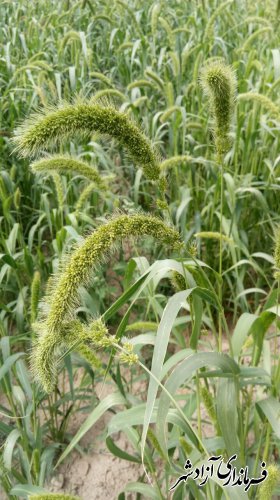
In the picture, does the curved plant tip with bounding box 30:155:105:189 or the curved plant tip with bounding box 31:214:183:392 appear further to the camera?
the curved plant tip with bounding box 30:155:105:189

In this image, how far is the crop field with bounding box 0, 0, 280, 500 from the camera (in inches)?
43.4

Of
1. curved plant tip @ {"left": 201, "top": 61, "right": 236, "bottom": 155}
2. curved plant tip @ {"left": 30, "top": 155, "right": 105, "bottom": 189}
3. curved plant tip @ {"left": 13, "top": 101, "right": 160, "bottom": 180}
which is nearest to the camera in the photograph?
curved plant tip @ {"left": 13, "top": 101, "right": 160, "bottom": 180}

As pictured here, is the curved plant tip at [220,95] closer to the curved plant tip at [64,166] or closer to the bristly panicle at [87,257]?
the bristly panicle at [87,257]

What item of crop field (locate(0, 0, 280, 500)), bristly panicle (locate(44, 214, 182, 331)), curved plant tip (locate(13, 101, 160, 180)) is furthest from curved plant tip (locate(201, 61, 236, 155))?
bristly panicle (locate(44, 214, 182, 331))

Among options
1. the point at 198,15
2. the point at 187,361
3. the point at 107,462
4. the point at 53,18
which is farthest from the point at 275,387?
the point at 53,18

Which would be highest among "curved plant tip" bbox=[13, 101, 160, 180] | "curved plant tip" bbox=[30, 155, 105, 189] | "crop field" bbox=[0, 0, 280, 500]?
"curved plant tip" bbox=[13, 101, 160, 180]

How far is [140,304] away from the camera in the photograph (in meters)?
2.88

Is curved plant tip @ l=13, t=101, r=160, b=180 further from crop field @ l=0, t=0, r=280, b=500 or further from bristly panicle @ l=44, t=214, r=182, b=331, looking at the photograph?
bristly panicle @ l=44, t=214, r=182, b=331

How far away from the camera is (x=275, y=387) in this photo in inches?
55.6

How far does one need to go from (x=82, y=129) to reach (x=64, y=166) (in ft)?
1.37

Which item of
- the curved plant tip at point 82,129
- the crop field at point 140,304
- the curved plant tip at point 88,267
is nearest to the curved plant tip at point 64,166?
the crop field at point 140,304

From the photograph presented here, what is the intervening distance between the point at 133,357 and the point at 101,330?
10cm

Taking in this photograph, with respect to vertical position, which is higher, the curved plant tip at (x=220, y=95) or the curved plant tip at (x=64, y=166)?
the curved plant tip at (x=220, y=95)

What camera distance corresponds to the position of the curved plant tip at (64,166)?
4.44 feet
